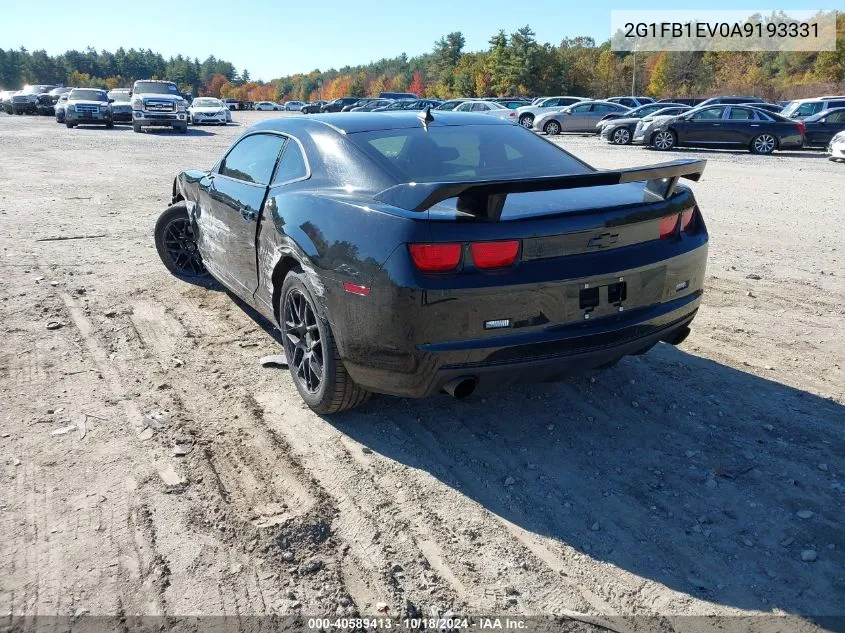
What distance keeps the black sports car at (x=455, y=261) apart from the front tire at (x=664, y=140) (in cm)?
1867

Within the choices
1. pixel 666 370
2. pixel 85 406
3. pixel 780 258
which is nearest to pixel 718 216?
pixel 780 258

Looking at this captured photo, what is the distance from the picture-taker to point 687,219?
3725 mm

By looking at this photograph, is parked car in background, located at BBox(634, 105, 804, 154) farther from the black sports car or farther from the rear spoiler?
the rear spoiler

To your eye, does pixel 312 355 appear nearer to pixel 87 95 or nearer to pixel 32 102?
pixel 87 95

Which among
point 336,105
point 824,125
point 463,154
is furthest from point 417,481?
point 336,105

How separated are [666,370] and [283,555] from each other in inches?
107

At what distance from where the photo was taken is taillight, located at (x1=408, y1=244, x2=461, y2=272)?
300cm

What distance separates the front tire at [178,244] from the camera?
6.30 meters

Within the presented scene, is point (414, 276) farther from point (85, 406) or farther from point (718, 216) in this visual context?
point (718, 216)

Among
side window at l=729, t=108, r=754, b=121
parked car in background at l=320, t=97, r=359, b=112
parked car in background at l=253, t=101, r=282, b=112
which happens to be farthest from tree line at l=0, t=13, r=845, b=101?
side window at l=729, t=108, r=754, b=121

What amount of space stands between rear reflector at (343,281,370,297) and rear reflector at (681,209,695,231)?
1733 millimetres

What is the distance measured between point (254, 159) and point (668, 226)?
2734mm

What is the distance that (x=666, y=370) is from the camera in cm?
438

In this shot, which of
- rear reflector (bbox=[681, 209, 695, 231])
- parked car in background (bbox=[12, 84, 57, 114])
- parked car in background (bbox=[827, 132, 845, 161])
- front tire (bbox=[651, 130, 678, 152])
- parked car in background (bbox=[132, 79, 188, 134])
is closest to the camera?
rear reflector (bbox=[681, 209, 695, 231])
